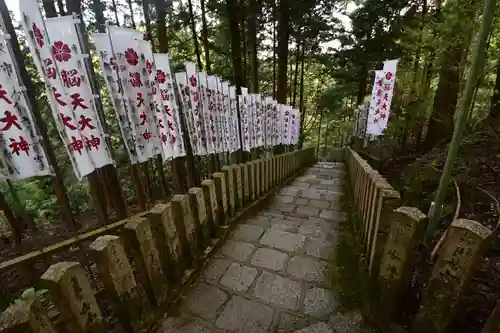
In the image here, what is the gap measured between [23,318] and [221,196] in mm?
2632

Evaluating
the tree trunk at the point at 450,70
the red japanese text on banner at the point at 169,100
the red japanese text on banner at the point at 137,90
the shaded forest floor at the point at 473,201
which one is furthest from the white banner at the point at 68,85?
the tree trunk at the point at 450,70

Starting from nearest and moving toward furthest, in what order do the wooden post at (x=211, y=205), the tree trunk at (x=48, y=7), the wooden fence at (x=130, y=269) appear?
the wooden fence at (x=130, y=269)
the wooden post at (x=211, y=205)
the tree trunk at (x=48, y=7)

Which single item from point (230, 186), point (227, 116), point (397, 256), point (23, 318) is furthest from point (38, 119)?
point (397, 256)

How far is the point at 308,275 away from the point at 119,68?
392 cm

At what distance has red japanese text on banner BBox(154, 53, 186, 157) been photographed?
4594mm

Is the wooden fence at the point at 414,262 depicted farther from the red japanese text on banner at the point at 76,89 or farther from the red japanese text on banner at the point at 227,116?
the red japanese text on banner at the point at 227,116

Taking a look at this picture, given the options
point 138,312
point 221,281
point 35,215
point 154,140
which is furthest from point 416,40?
point 35,215

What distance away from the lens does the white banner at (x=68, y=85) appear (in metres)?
3.34

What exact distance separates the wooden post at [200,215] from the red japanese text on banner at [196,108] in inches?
102

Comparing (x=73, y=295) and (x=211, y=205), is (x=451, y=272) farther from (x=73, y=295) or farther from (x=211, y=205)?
(x=211, y=205)

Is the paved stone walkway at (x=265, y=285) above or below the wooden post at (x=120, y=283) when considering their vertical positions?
below

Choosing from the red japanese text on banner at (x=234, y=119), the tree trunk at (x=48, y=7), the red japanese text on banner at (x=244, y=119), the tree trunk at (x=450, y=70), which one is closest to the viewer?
the tree trunk at (x=450, y=70)

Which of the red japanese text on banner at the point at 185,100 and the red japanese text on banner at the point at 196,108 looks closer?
the red japanese text on banner at the point at 185,100

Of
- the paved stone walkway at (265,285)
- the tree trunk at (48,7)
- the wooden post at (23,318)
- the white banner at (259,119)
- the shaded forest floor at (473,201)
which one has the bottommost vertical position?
the paved stone walkway at (265,285)
